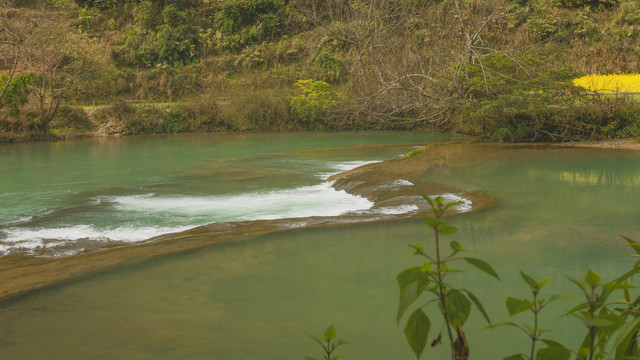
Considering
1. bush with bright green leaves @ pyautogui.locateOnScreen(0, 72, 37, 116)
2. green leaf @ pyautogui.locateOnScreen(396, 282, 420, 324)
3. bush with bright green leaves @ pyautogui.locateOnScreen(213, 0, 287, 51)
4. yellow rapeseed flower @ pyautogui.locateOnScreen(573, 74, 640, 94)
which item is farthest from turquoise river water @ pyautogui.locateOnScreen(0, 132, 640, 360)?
bush with bright green leaves @ pyautogui.locateOnScreen(213, 0, 287, 51)

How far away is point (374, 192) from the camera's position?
11141 millimetres

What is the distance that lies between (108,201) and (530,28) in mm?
25842

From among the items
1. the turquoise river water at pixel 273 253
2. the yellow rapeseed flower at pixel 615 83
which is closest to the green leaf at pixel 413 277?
the turquoise river water at pixel 273 253

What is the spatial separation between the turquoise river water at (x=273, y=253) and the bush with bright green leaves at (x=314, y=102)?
1203 cm

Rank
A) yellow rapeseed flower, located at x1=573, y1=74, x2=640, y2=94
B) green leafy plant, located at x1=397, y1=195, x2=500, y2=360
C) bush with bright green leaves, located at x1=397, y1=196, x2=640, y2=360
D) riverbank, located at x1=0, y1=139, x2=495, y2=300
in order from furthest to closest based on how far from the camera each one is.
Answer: yellow rapeseed flower, located at x1=573, y1=74, x2=640, y2=94 < riverbank, located at x1=0, y1=139, x2=495, y2=300 < green leafy plant, located at x1=397, y1=195, x2=500, y2=360 < bush with bright green leaves, located at x1=397, y1=196, x2=640, y2=360

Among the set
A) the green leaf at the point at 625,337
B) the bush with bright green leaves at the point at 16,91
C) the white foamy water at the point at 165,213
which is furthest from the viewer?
the bush with bright green leaves at the point at 16,91

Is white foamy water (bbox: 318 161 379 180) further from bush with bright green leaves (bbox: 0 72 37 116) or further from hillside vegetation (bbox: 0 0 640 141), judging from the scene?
bush with bright green leaves (bbox: 0 72 37 116)

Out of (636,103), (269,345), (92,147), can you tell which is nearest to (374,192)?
(269,345)

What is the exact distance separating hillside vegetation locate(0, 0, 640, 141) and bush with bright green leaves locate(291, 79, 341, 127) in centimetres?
8

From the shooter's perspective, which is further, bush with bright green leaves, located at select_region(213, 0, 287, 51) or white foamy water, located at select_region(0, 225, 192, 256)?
bush with bright green leaves, located at select_region(213, 0, 287, 51)

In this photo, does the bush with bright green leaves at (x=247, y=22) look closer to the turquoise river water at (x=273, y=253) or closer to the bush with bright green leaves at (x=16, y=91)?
the bush with bright green leaves at (x=16, y=91)

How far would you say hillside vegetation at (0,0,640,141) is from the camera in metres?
18.6

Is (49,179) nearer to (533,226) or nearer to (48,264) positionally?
(48,264)

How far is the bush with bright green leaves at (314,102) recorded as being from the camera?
27.8 metres
